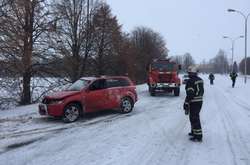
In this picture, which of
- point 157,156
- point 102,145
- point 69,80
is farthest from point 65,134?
point 69,80

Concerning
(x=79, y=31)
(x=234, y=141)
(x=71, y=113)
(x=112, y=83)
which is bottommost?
(x=234, y=141)

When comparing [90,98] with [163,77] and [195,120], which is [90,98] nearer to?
[195,120]

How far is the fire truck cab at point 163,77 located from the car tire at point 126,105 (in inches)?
383

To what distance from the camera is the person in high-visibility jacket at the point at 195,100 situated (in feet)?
31.9

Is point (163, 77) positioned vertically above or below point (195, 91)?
above

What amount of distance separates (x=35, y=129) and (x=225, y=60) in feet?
560

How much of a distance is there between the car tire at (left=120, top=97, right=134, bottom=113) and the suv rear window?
63 cm

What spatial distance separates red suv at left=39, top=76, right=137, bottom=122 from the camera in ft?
43.4

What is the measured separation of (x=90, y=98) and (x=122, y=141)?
15.5 ft

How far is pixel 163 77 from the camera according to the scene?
85.7 ft

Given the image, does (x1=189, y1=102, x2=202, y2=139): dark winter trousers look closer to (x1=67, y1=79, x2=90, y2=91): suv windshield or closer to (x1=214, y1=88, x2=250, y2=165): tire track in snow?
(x1=214, y1=88, x2=250, y2=165): tire track in snow

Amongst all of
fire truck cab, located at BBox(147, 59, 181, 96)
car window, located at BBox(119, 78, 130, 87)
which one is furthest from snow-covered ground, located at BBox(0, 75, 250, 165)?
fire truck cab, located at BBox(147, 59, 181, 96)

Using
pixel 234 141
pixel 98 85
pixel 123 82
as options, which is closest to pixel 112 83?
pixel 123 82

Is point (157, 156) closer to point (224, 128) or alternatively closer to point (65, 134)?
point (65, 134)
